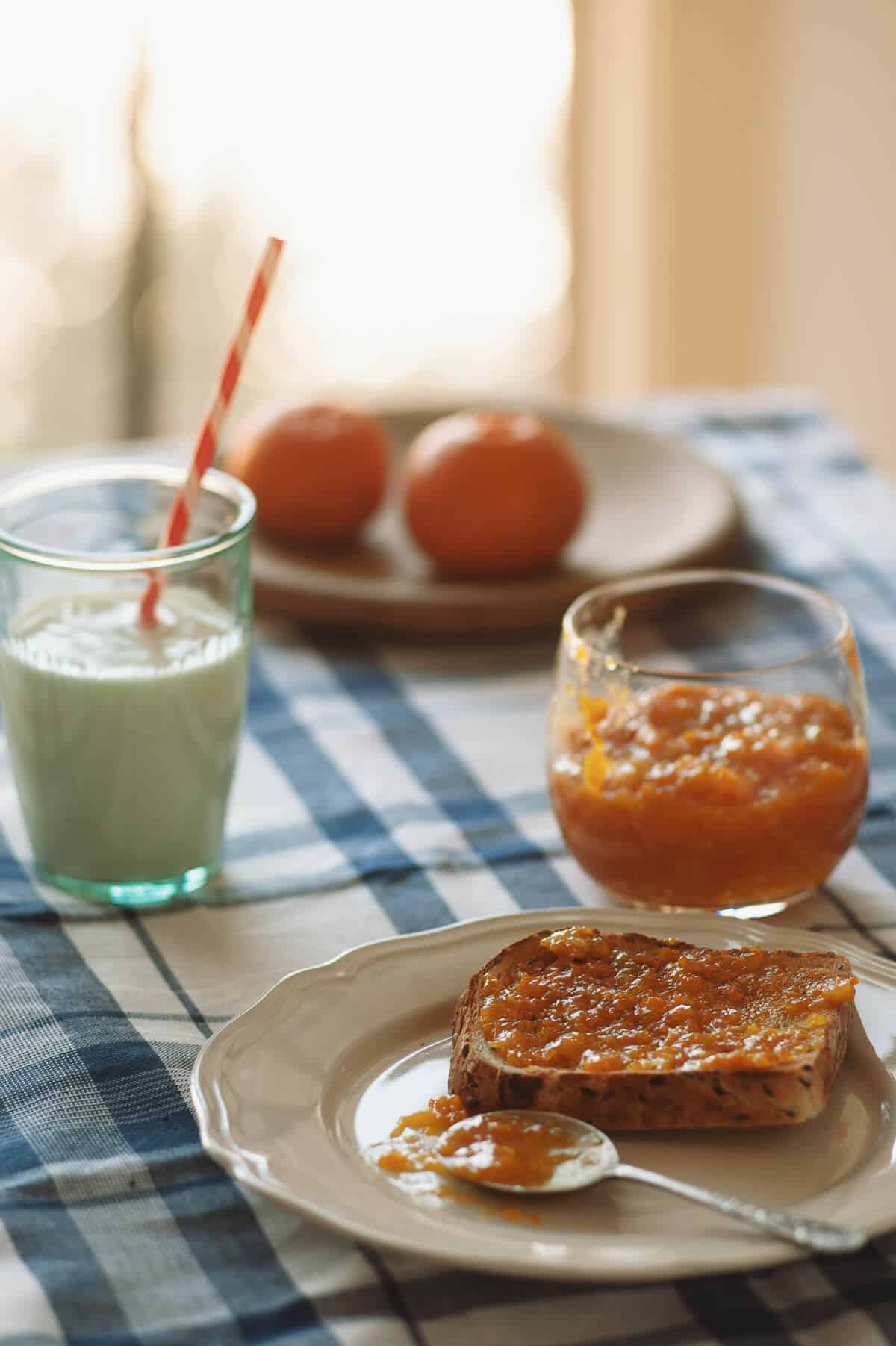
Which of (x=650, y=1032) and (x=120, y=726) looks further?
(x=120, y=726)

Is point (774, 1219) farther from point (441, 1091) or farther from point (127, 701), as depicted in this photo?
point (127, 701)

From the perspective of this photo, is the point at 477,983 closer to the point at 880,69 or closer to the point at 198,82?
the point at 880,69

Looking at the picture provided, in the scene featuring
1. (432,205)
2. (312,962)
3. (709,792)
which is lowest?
(312,962)

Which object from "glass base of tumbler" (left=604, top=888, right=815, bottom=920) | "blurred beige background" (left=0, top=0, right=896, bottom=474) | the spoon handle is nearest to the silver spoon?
the spoon handle

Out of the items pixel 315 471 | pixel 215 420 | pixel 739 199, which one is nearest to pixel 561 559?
pixel 315 471

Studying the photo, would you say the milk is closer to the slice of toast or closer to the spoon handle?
the slice of toast
